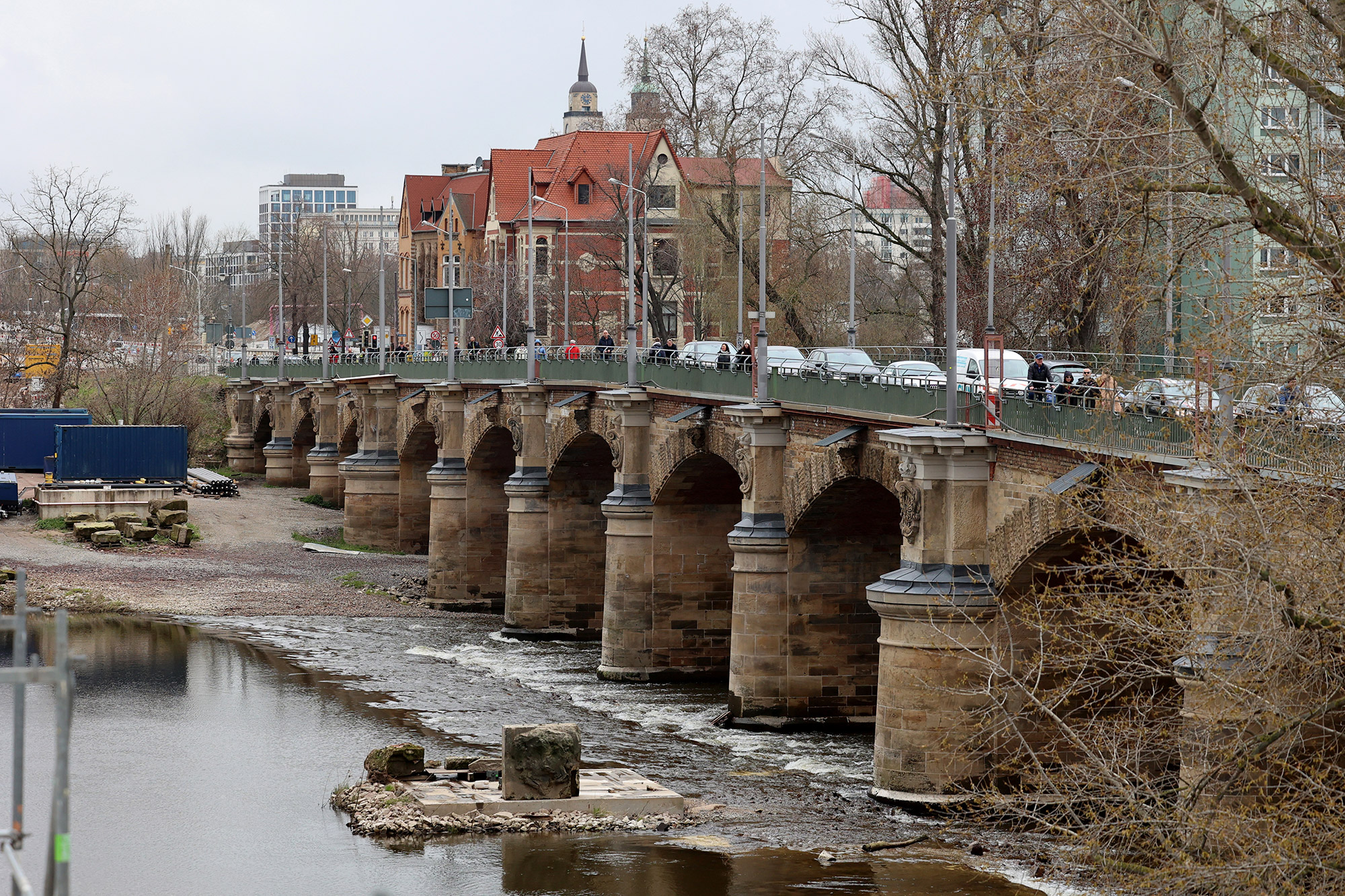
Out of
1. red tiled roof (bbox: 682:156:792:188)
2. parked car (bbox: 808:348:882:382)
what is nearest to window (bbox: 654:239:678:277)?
red tiled roof (bbox: 682:156:792:188)

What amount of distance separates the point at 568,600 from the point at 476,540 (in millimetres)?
7323

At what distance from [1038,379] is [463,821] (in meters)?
11.7

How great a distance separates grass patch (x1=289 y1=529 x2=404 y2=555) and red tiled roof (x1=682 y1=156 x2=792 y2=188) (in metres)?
17.9

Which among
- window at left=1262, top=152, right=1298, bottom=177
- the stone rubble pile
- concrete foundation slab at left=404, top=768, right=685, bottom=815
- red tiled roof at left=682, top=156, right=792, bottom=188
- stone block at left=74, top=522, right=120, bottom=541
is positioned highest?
red tiled roof at left=682, top=156, right=792, bottom=188

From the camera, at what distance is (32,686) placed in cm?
3756

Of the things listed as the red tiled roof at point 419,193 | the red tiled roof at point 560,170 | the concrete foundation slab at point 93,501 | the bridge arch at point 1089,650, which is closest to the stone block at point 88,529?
the concrete foundation slab at point 93,501

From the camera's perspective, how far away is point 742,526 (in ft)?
114

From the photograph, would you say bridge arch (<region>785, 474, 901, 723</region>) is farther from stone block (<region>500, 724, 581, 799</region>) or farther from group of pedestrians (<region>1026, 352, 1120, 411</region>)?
stone block (<region>500, 724, 581, 799</region>)

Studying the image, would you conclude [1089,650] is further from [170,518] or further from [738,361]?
[170,518]

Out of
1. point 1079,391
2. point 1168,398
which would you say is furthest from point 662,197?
point 1168,398

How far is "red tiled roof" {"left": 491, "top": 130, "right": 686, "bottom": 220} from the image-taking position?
3814 inches

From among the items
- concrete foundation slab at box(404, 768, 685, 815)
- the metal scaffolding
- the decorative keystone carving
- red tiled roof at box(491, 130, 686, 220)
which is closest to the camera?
the metal scaffolding

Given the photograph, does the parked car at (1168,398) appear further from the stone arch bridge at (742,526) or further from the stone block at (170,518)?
the stone block at (170,518)

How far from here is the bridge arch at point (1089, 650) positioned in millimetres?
17047
